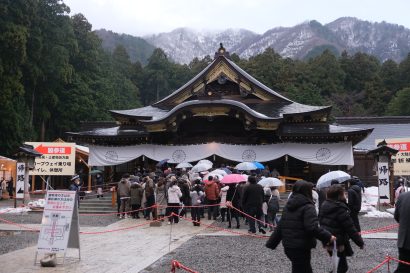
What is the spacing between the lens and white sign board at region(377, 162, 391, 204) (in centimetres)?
1547

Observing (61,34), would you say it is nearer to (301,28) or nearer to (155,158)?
(155,158)

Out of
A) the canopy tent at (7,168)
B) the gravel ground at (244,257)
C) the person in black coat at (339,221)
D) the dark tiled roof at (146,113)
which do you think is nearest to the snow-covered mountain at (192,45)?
the dark tiled roof at (146,113)

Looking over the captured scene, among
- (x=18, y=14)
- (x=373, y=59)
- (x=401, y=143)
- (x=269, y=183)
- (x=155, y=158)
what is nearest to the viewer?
(x=269, y=183)

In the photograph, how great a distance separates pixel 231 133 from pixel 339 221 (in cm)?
1747

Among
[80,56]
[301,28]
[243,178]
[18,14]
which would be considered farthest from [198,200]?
[301,28]

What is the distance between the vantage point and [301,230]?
15.0ft

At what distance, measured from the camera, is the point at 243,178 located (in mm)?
12055

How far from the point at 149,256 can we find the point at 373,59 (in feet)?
185

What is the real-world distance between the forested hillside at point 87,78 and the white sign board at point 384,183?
21.7 m

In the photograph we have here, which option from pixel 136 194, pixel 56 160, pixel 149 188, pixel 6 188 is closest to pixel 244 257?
pixel 149 188

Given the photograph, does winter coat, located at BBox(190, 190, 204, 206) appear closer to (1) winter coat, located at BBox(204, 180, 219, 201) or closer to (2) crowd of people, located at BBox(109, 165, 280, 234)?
(2) crowd of people, located at BBox(109, 165, 280, 234)

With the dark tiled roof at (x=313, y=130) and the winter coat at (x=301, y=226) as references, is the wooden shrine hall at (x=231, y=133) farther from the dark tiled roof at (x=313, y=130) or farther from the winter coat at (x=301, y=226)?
the winter coat at (x=301, y=226)

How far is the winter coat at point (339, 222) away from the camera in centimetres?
521

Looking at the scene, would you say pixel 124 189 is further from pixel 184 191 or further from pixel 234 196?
pixel 234 196
